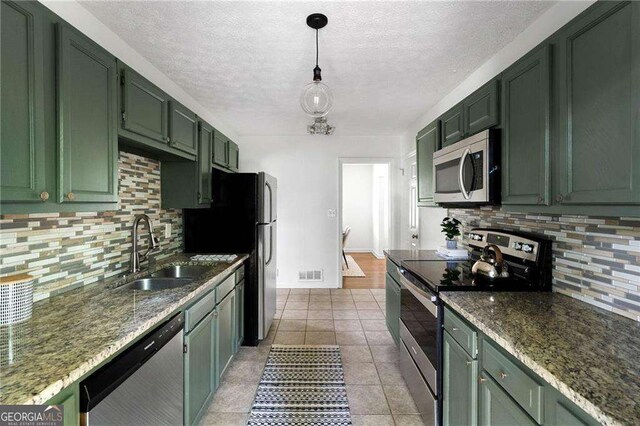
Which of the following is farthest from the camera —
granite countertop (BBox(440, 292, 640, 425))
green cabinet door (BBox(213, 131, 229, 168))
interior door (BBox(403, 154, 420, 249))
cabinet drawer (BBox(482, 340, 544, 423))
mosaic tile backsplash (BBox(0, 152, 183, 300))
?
interior door (BBox(403, 154, 420, 249))

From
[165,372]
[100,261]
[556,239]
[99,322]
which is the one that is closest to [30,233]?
[100,261]

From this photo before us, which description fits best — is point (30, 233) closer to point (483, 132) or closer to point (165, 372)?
point (165, 372)

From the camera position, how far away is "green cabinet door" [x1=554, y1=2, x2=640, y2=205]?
95 cm

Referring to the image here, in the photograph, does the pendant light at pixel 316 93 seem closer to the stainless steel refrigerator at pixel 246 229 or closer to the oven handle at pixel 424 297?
the stainless steel refrigerator at pixel 246 229

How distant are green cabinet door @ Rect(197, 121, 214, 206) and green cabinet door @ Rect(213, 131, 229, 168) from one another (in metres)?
0.13

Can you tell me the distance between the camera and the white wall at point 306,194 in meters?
4.78

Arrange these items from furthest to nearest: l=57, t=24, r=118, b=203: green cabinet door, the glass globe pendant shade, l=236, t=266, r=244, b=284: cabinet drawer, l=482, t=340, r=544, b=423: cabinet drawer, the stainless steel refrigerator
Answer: the stainless steel refrigerator → l=236, t=266, r=244, b=284: cabinet drawer → the glass globe pendant shade → l=57, t=24, r=118, b=203: green cabinet door → l=482, t=340, r=544, b=423: cabinet drawer

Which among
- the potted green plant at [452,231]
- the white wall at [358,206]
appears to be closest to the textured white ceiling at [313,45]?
the potted green plant at [452,231]

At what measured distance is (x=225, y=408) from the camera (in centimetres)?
198

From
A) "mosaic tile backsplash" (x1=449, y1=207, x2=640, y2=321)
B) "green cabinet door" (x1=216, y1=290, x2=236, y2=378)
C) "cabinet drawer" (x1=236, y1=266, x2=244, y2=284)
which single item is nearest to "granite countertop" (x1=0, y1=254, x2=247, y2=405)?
"green cabinet door" (x1=216, y1=290, x2=236, y2=378)

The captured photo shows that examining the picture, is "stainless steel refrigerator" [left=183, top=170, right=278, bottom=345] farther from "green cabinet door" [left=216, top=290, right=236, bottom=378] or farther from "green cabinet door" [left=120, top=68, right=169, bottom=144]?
"green cabinet door" [left=120, top=68, right=169, bottom=144]

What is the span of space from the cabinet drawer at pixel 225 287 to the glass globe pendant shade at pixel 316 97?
1433mm

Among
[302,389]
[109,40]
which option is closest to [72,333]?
[302,389]

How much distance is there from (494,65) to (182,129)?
250cm
